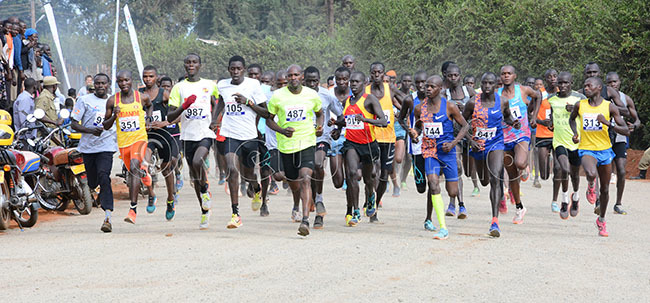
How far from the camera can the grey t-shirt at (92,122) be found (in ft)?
35.3

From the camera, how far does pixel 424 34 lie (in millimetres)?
33844

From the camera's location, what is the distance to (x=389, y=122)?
11.5m

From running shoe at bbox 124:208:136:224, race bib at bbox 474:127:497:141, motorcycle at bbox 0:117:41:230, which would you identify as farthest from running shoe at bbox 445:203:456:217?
motorcycle at bbox 0:117:41:230

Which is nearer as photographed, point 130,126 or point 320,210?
point 130,126

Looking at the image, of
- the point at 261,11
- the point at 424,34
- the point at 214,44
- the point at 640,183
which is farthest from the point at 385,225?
the point at 261,11

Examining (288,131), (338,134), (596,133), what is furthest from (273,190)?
(596,133)

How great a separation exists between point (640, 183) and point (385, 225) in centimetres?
832

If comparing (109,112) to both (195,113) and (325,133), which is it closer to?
(195,113)

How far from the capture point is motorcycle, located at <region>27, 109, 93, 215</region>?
40.1 ft

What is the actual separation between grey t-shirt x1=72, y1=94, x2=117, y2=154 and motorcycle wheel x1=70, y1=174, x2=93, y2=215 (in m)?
1.65

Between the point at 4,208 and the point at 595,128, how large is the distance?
714cm

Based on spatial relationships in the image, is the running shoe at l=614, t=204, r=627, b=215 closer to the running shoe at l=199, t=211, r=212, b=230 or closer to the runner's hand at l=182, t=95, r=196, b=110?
the running shoe at l=199, t=211, r=212, b=230

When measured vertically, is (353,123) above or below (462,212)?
above

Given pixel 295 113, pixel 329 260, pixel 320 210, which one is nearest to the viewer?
pixel 329 260
